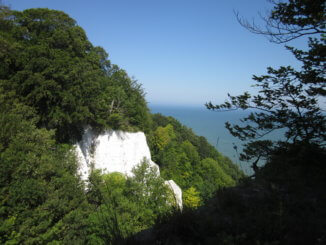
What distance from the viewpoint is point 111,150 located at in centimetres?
1817

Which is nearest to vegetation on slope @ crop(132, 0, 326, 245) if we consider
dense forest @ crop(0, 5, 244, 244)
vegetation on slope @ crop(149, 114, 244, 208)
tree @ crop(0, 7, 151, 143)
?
dense forest @ crop(0, 5, 244, 244)

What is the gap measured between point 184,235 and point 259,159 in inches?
137

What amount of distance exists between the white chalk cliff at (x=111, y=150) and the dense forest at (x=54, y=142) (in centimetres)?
101

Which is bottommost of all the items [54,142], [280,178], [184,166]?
[280,178]

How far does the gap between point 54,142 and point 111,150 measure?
6495mm

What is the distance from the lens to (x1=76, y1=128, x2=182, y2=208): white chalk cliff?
1683 cm

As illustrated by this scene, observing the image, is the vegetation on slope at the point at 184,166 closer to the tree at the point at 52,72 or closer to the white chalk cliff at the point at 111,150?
the white chalk cliff at the point at 111,150

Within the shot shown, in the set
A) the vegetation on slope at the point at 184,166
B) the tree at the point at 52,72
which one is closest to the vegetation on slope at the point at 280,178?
the tree at the point at 52,72

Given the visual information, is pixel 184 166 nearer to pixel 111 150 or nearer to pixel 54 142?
pixel 111 150

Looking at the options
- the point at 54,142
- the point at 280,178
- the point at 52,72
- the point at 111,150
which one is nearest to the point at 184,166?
the point at 111,150

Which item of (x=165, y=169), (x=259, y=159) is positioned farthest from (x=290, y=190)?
(x=165, y=169)

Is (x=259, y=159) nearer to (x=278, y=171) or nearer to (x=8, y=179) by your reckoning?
(x=278, y=171)

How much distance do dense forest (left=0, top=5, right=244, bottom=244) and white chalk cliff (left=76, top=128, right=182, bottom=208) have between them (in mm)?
1006

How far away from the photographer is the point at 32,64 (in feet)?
37.4
